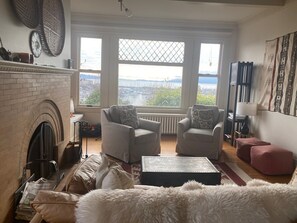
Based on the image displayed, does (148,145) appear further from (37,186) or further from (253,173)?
(37,186)

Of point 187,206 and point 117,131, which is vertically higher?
point 187,206

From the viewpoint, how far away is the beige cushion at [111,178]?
4.60 feet

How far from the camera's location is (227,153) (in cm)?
439

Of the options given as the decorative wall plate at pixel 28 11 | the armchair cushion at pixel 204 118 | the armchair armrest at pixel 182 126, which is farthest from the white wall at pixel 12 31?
the armchair cushion at pixel 204 118

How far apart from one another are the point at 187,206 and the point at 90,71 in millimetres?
4555

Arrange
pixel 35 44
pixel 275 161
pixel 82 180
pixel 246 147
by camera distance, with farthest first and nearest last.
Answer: pixel 246 147 < pixel 275 161 < pixel 35 44 < pixel 82 180

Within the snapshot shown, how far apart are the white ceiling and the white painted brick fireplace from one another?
6.36ft

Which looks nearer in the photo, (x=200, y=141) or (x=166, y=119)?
(x=200, y=141)

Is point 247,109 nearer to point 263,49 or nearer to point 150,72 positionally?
point 263,49

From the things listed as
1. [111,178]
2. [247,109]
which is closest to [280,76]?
[247,109]

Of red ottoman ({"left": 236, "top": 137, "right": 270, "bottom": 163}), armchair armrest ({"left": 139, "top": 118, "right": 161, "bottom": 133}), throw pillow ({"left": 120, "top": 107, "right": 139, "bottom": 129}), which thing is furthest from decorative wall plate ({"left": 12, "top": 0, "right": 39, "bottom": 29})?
red ottoman ({"left": 236, "top": 137, "right": 270, "bottom": 163})

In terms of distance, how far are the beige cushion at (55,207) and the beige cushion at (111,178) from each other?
0.68 feet

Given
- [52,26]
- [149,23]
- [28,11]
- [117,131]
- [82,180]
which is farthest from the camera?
[149,23]

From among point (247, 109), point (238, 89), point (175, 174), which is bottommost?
point (175, 174)
